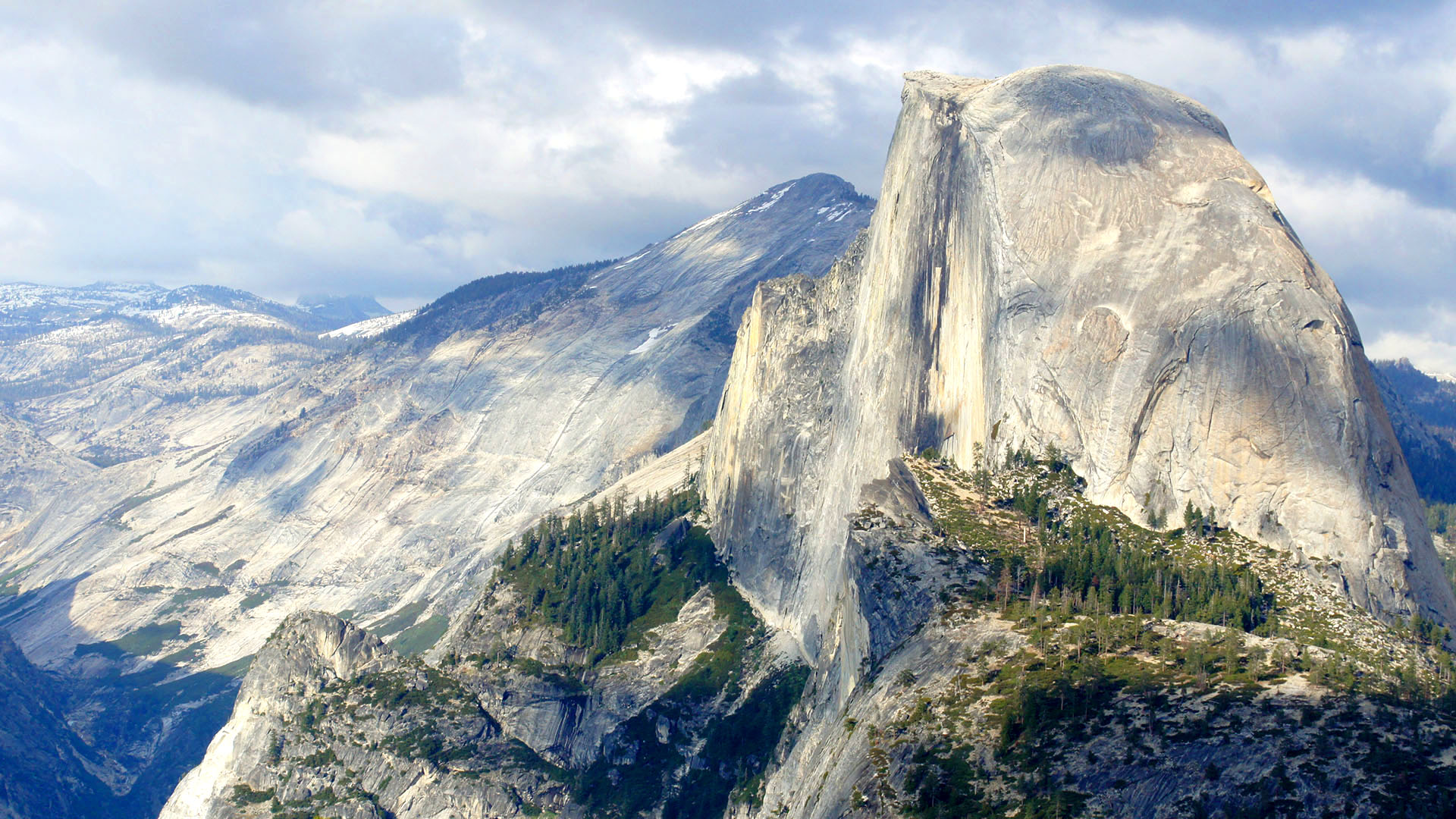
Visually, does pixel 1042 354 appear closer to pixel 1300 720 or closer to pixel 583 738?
pixel 1300 720

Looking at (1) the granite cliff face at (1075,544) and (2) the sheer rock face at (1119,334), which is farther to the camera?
(2) the sheer rock face at (1119,334)

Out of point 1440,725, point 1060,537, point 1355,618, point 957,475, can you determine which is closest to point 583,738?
point 957,475

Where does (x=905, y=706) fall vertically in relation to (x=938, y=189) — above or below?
below

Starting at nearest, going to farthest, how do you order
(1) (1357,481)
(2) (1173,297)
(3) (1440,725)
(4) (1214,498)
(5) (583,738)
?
(3) (1440,725) → (1) (1357,481) → (4) (1214,498) → (2) (1173,297) → (5) (583,738)

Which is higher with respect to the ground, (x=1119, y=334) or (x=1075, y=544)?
(x=1119, y=334)

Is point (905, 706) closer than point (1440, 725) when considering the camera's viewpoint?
No

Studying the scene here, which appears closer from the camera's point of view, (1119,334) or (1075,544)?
(1075,544)

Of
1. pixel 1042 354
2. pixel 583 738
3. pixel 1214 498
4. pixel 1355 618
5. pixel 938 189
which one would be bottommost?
pixel 583 738

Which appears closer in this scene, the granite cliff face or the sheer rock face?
the granite cliff face
